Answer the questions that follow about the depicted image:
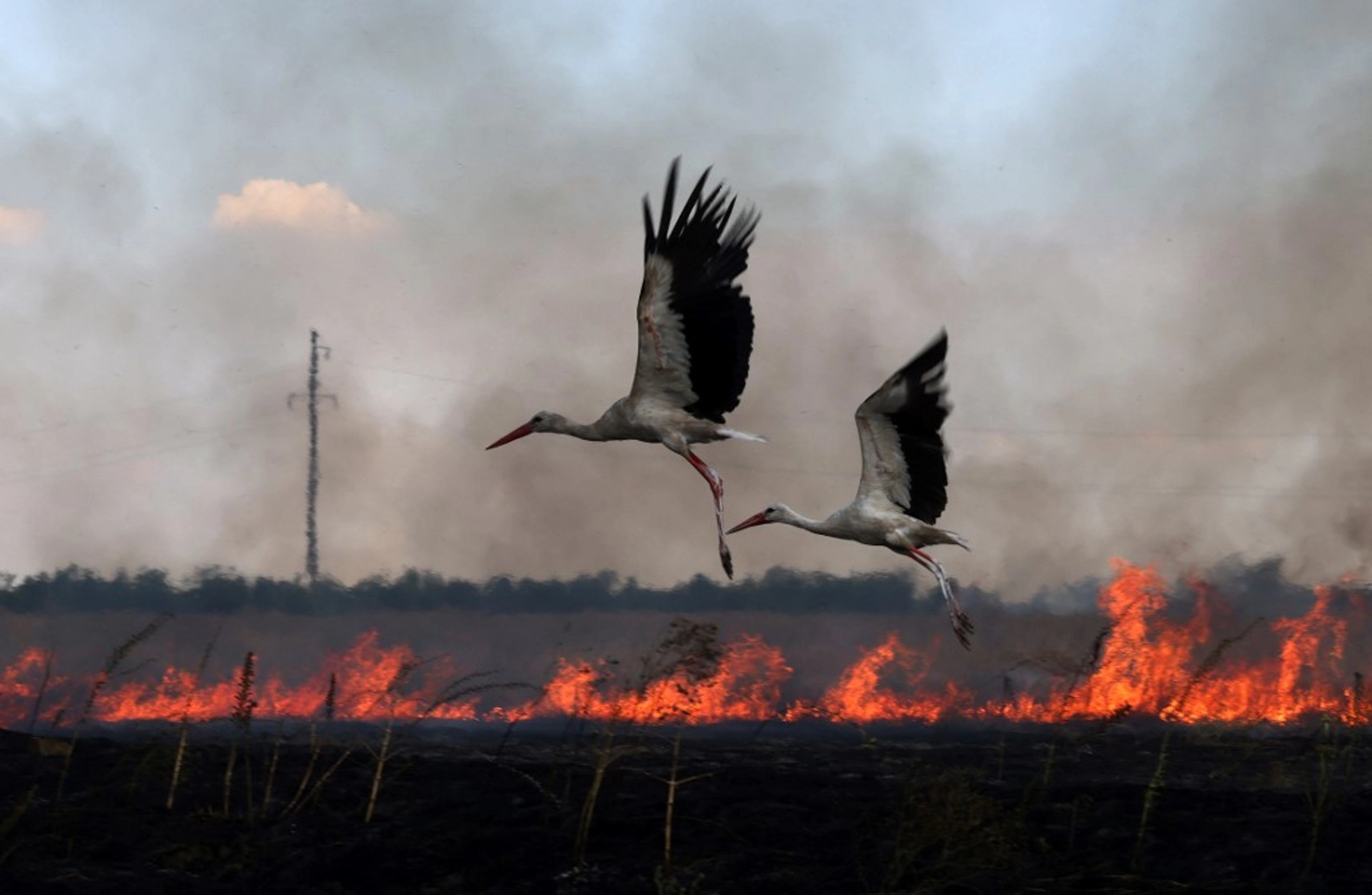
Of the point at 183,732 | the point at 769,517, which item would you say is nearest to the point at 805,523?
the point at 769,517

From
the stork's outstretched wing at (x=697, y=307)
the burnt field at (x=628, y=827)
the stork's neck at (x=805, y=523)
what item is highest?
the stork's outstretched wing at (x=697, y=307)

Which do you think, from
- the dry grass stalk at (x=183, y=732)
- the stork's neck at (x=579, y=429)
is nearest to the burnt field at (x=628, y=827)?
the dry grass stalk at (x=183, y=732)

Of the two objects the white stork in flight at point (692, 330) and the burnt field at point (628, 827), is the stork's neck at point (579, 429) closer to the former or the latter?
the white stork in flight at point (692, 330)

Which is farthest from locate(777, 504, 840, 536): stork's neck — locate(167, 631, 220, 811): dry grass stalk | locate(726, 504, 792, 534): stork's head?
locate(167, 631, 220, 811): dry grass stalk

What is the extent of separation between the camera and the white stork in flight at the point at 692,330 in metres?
12.0

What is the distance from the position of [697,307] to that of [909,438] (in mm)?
2062

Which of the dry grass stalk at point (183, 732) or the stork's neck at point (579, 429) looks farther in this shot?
the stork's neck at point (579, 429)

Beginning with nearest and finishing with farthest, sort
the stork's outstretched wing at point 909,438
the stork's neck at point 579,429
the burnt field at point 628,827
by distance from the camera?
the burnt field at point 628,827 → the stork's outstretched wing at point 909,438 → the stork's neck at point 579,429

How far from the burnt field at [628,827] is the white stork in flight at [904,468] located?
1.77 metres

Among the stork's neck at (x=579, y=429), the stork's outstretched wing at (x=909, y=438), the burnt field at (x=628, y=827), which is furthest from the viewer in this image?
the stork's neck at (x=579, y=429)

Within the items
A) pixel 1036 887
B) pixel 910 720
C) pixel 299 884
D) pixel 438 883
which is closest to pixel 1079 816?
pixel 1036 887

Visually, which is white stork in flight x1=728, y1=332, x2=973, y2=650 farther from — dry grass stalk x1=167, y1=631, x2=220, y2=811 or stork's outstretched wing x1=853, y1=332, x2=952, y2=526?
dry grass stalk x1=167, y1=631, x2=220, y2=811

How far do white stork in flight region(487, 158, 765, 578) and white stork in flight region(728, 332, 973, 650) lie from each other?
1085 mm

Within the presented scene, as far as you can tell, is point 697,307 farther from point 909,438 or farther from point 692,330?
point 909,438
